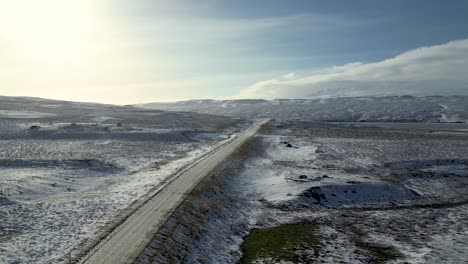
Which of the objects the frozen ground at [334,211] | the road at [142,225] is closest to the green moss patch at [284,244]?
the frozen ground at [334,211]

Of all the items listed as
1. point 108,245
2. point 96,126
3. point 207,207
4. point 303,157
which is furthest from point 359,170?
point 96,126

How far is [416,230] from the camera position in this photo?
74.7 ft

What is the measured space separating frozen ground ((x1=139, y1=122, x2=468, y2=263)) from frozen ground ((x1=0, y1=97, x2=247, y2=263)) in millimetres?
4890

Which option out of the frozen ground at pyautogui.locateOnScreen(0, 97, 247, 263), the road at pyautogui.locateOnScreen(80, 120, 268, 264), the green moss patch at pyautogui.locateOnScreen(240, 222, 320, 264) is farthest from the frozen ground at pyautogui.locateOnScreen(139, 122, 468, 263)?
the frozen ground at pyautogui.locateOnScreen(0, 97, 247, 263)

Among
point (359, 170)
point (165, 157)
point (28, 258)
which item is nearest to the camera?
point (28, 258)

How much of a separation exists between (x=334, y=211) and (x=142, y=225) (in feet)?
46.9

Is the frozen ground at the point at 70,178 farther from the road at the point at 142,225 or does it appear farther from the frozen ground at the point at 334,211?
the frozen ground at the point at 334,211

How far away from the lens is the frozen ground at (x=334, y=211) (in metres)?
19.1

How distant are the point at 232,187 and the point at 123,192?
32.3 feet

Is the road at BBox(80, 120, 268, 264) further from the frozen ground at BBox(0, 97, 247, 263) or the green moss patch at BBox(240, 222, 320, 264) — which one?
the green moss patch at BBox(240, 222, 320, 264)

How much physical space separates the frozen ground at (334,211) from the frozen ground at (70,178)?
4.89m

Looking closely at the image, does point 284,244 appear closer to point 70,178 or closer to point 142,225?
point 142,225

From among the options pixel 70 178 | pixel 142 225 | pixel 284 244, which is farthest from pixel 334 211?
pixel 70 178

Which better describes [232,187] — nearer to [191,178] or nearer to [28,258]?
[191,178]
